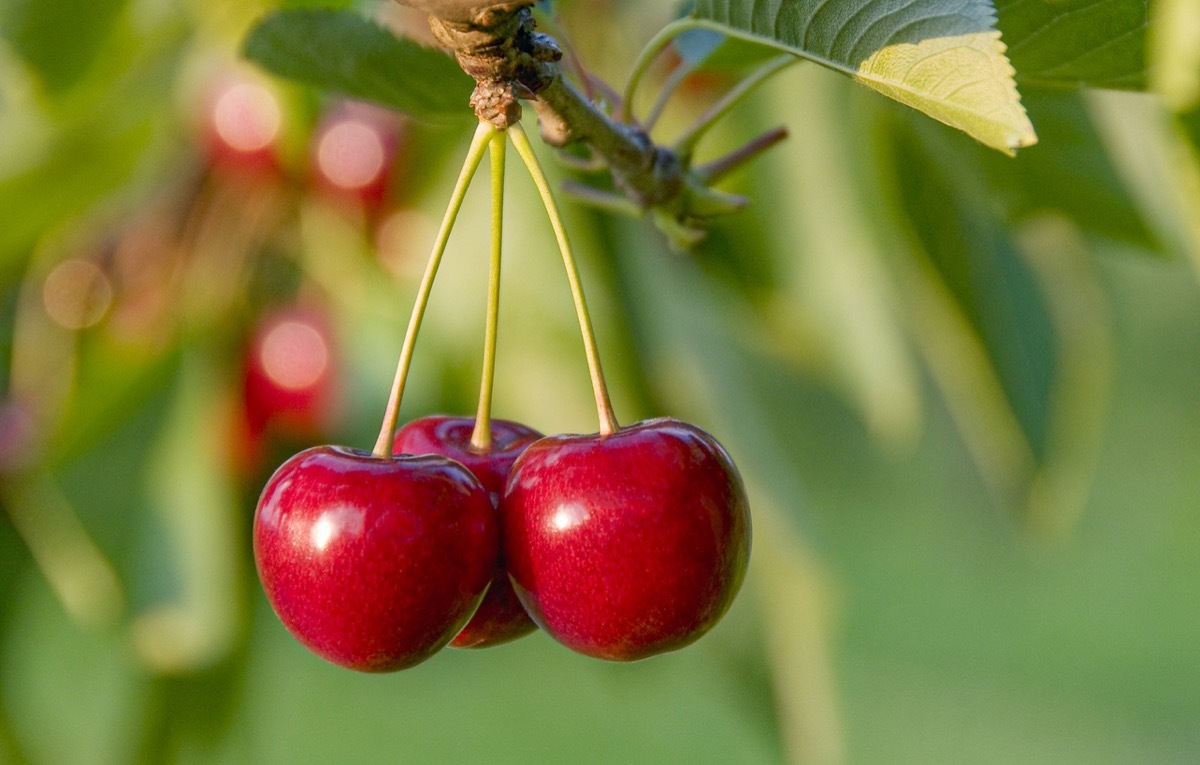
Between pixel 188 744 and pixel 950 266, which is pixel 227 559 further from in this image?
pixel 950 266

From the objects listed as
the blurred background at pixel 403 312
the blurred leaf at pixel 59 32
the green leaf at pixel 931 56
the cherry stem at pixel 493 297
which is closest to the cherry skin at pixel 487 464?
the cherry stem at pixel 493 297

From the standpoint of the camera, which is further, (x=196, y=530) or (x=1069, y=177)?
(x=196, y=530)

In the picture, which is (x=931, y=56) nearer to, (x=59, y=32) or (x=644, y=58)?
(x=644, y=58)

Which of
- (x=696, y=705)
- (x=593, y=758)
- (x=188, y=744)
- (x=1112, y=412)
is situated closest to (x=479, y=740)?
(x=593, y=758)

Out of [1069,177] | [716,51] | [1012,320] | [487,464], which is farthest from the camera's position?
[1012,320]

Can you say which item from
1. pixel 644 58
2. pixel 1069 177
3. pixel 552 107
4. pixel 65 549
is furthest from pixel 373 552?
pixel 65 549

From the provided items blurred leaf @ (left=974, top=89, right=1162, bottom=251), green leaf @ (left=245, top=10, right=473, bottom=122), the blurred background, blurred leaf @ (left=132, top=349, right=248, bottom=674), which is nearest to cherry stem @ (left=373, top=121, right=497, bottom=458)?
green leaf @ (left=245, top=10, right=473, bottom=122)

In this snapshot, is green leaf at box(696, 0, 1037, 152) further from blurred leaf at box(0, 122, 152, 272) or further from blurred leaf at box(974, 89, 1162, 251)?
blurred leaf at box(0, 122, 152, 272)
